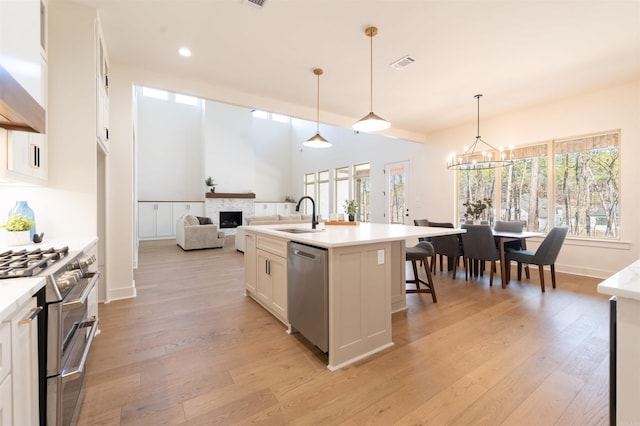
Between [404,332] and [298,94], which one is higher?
[298,94]

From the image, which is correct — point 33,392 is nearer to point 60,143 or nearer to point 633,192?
point 60,143

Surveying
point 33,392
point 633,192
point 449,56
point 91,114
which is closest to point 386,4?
point 449,56

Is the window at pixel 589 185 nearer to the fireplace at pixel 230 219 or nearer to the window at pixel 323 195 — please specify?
the window at pixel 323 195

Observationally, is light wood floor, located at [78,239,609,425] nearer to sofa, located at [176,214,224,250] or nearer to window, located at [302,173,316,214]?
sofa, located at [176,214,224,250]

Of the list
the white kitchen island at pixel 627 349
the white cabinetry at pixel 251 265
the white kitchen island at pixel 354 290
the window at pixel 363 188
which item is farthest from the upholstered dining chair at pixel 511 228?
the window at pixel 363 188

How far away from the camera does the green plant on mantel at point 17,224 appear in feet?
5.99

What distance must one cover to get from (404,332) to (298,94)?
144 inches

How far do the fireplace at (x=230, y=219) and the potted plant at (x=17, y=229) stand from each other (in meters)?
7.37

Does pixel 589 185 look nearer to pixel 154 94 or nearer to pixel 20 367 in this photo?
pixel 20 367

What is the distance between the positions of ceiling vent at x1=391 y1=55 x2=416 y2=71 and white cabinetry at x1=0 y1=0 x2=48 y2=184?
3.20m

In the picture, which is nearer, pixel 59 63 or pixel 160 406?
pixel 160 406

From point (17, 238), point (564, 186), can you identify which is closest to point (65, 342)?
point (17, 238)

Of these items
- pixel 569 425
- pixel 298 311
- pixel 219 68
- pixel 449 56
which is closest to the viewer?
pixel 569 425

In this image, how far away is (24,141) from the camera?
1.74 meters
